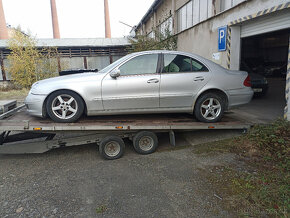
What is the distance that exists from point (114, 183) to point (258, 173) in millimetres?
2357

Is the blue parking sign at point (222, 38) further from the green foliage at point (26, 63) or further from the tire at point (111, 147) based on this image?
the green foliage at point (26, 63)

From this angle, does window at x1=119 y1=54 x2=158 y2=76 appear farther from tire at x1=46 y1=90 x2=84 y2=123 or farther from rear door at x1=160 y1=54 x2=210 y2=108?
tire at x1=46 y1=90 x2=84 y2=123

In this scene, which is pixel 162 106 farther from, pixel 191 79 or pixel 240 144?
pixel 240 144

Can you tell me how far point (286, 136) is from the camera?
4.52 metres

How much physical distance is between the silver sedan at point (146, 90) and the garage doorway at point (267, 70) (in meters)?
1.97

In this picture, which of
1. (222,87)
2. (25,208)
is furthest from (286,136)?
(25,208)

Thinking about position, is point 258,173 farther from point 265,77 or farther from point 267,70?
point 267,70

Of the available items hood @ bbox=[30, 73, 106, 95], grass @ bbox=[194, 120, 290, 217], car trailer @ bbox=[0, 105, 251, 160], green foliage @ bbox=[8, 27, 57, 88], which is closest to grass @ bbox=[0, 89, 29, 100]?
green foliage @ bbox=[8, 27, 57, 88]

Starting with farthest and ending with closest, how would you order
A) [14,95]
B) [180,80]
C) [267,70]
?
[267,70], [14,95], [180,80]

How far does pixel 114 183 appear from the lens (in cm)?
341

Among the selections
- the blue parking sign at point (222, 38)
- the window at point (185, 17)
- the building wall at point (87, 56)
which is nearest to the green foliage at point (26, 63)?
the building wall at point (87, 56)

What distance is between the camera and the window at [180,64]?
4547mm

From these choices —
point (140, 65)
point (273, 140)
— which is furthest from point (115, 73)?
point (273, 140)

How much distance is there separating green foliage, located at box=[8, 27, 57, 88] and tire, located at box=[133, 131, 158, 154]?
43.8 ft
